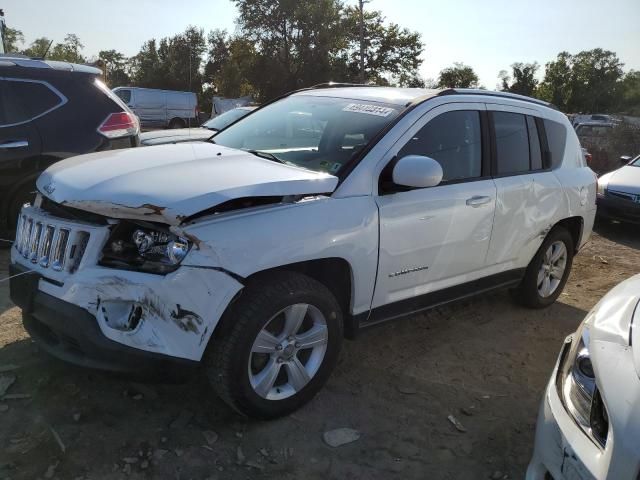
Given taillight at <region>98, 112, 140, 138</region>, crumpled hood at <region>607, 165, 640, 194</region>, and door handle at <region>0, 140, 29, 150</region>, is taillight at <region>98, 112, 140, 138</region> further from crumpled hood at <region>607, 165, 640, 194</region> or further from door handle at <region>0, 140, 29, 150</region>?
crumpled hood at <region>607, 165, 640, 194</region>

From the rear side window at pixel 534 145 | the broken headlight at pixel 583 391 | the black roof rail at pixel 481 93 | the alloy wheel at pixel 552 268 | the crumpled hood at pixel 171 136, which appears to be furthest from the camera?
the crumpled hood at pixel 171 136

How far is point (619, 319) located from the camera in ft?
7.25

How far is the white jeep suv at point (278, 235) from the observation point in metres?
2.39

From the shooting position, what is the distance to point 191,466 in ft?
8.18

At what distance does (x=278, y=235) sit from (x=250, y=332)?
475 mm

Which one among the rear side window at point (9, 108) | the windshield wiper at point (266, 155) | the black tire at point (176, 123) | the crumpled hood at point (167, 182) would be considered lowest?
the black tire at point (176, 123)

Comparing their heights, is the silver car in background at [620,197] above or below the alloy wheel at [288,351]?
above

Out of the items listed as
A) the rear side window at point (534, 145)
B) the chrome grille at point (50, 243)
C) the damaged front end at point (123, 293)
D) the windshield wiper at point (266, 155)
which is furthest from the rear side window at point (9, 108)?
the rear side window at point (534, 145)

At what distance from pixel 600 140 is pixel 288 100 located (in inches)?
585

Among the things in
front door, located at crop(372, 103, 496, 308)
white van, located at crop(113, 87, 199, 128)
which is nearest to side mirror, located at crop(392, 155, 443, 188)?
front door, located at crop(372, 103, 496, 308)

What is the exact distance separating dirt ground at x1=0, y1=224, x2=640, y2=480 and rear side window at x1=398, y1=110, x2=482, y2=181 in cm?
129

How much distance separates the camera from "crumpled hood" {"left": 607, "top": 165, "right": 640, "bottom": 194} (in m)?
7.99

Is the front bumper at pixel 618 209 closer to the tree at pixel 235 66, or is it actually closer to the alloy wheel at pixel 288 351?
the alloy wheel at pixel 288 351

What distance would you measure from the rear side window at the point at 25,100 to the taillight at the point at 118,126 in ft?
1.45
